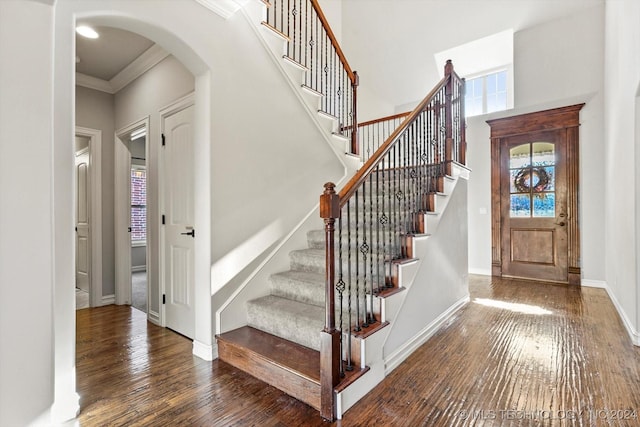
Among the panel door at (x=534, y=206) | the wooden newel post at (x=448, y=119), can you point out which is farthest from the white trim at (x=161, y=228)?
the panel door at (x=534, y=206)

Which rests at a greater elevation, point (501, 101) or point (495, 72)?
point (495, 72)

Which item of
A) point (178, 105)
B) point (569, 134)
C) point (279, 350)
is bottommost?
point (279, 350)

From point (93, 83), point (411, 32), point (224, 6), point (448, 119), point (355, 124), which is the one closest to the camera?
point (224, 6)

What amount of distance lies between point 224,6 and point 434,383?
3.08m

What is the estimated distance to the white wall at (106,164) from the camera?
3832 mm

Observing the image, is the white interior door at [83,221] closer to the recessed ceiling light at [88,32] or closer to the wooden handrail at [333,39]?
the recessed ceiling light at [88,32]

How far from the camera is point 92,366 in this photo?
2236 mm

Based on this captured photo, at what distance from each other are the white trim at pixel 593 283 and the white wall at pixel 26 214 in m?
6.16

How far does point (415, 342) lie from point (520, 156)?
13.9ft

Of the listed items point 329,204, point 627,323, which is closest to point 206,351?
point 329,204

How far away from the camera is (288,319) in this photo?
7.53 feet

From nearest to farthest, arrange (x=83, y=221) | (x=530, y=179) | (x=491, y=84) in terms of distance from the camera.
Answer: (x=83, y=221)
(x=530, y=179)
(x=491, y=84)

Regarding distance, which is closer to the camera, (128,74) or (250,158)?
(250,158)

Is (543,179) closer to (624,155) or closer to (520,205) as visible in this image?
(520,205)
